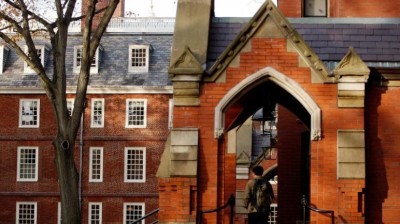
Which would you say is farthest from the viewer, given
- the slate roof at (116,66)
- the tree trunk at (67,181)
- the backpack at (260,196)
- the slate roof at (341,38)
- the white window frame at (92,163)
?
the slate roof at (116,66)

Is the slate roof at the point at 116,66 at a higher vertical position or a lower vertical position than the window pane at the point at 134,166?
higher

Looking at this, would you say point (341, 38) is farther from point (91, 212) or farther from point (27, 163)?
point (27, 163)

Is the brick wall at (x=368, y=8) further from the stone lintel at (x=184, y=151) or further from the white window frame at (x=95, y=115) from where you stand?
the white window frame at (x=95, y=115)

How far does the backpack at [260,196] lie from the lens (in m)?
15.3

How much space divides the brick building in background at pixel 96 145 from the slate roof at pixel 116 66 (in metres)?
0.08

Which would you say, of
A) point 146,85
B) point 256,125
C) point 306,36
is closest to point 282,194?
point 306,36

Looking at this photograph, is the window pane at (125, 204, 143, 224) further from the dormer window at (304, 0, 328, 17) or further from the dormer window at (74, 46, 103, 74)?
the dormer window at (304, 0, 328, 17)

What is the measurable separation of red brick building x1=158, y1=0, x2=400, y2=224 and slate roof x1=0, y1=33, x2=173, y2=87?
35.6 meters

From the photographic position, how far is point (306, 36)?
16.0m

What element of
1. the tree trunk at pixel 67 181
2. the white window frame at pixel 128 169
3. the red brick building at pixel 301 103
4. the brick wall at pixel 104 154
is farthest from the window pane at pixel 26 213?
the red brick building at pixel 301 103

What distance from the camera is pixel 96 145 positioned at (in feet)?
168

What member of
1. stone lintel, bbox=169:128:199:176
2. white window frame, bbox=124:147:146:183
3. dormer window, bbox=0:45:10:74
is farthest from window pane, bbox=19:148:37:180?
stone lintel, bbox=169:128:199:176

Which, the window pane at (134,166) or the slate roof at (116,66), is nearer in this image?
the window pane at (134,166)

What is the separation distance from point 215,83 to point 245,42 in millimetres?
903
